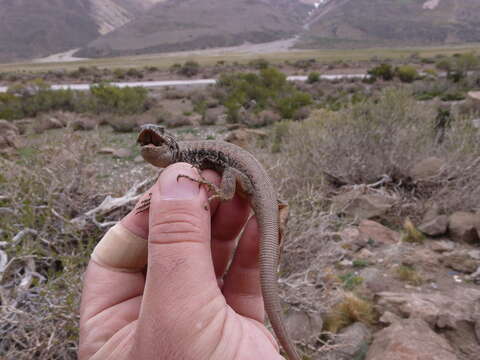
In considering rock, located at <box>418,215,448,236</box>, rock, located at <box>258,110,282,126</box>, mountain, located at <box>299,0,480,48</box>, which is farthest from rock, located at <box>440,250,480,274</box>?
mountain, located at <box>299,0,480,48</box>

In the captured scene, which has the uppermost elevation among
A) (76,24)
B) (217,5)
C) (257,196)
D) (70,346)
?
(217,5)

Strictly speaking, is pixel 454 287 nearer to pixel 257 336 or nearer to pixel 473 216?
pixel 473 216

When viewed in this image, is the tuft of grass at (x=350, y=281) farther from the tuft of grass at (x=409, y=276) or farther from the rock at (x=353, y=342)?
the rock at (x=353, y=342)

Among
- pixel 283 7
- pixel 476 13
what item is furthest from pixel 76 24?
pixel 476 13

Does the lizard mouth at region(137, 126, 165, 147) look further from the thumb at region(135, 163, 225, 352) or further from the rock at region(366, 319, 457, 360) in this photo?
the rock at region(366, 319, 457, 360)

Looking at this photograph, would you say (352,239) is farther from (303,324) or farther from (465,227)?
(303,324)

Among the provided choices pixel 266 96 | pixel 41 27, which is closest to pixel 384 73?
pixel 266 96

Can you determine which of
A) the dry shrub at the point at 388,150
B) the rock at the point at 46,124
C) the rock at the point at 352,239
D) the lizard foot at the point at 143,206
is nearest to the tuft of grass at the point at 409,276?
the rock at the point at 352,239
